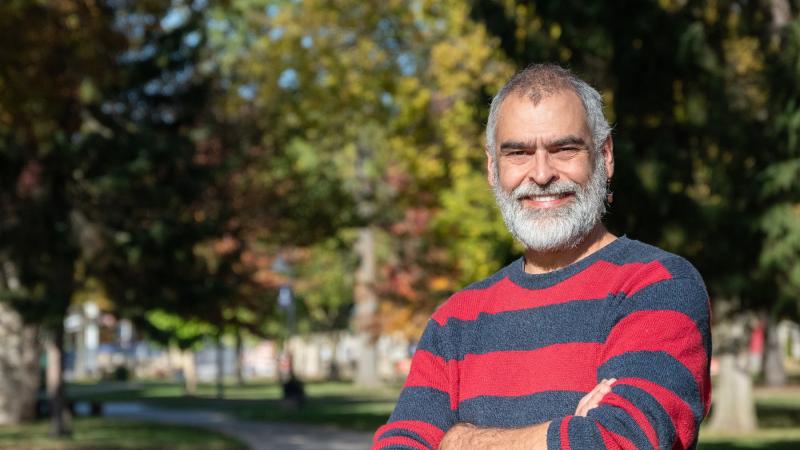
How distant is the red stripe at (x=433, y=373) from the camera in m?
3.34

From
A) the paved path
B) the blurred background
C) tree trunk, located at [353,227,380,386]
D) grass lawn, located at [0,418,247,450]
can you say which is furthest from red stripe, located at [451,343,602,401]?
tree trunk, located at [353,227,380,386]

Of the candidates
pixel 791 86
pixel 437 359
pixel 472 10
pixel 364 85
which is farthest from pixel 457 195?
pixel 437 359

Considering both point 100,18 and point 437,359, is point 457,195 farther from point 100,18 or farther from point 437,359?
point 437,359

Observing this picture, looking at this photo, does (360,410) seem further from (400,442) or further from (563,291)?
(563,291)

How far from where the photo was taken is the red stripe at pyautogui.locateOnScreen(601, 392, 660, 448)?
282 cm

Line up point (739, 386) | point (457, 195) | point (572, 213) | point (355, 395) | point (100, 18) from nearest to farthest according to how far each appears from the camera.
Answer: point (572, 213), point (100, 18), point (739, 386), point (457, 195), point (355, 395)

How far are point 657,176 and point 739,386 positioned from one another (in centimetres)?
1106

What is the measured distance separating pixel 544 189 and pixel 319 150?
29512mm

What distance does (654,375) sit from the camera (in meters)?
2.88

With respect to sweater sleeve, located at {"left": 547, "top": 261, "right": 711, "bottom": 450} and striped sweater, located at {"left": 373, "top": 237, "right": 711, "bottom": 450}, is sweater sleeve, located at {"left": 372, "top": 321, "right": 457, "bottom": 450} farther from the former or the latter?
sweater sleeve, located at {"left": 547, "top": 261, "right": 711, "bottom": 450}

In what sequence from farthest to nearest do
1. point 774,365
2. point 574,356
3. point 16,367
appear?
point 774,365
point 16,367
point 574,356

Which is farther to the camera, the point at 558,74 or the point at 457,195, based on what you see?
the point at 457,195

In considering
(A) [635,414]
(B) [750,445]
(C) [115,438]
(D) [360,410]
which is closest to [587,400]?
(A) [635,414]

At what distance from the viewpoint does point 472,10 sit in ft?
55.9
